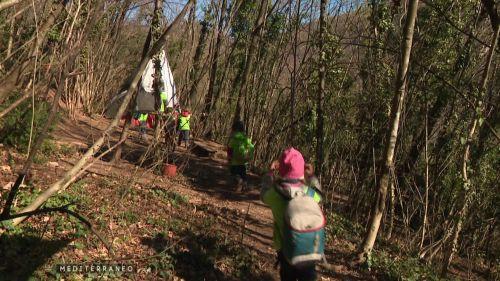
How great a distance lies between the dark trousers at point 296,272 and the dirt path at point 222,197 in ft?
5.87

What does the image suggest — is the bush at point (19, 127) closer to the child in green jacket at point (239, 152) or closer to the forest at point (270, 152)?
the forest at point (270, 152)

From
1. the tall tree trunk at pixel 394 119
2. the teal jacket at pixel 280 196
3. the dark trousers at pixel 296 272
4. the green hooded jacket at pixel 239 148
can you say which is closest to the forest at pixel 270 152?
the tall tree trunk at pixel 394 119

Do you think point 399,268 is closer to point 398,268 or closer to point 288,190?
point 398,268

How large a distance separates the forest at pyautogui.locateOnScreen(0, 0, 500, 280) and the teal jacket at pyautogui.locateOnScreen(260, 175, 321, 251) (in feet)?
4.50

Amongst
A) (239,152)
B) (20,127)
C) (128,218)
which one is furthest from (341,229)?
(20,127)

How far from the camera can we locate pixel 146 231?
5.90 m

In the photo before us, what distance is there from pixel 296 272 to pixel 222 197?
13.8ft

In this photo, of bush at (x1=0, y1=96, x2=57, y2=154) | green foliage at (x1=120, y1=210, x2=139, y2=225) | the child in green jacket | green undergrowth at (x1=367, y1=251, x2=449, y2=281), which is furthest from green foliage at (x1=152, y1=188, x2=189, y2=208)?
green undergrowth at (x1=367, y1=251, x2=449, y2=281)

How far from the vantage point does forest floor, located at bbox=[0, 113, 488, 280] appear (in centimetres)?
477

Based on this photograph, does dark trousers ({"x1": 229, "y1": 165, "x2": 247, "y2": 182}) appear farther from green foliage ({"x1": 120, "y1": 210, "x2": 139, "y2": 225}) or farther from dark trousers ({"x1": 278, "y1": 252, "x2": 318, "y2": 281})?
dark trousers ({"x1": 278, "y1": 252, "x2": 318, "y2": 281})

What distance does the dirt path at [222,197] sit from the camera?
6.36 m

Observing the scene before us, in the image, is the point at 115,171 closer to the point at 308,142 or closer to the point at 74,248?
the point at 74,248

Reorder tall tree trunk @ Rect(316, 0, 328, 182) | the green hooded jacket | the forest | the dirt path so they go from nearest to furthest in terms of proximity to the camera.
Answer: the forest, the dirt path, the green hooded jacket, tall tree trunk @ Rect(316, 0, 328, 182)

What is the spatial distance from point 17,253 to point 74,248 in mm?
612
